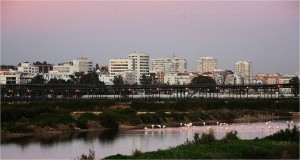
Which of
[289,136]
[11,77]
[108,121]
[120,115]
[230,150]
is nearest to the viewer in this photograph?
[230,150]

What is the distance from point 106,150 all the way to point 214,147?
9.80 metres

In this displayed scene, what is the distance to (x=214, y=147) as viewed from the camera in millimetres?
28750

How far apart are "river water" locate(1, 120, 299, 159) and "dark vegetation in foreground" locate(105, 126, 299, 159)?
5.89 meters

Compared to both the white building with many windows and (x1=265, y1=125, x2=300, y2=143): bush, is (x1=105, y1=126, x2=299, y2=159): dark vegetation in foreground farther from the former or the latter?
the white building with many windows

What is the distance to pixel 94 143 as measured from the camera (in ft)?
136

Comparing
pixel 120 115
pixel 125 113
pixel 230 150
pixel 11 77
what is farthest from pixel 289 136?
pixel 11 77

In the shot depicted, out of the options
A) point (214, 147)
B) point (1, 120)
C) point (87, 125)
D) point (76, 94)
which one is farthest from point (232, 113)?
point (76, 94)

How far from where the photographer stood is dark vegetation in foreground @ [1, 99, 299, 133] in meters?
52.4

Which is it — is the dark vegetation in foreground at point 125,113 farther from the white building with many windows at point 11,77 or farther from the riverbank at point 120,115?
the white building with many windows at point 11,77

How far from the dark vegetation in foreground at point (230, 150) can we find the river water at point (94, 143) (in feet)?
19.3

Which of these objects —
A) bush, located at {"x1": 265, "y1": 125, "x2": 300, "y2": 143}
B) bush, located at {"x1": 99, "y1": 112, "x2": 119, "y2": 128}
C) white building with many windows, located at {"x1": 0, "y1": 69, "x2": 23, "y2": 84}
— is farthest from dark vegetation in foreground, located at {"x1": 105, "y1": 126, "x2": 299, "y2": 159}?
white building with many windows, located at {"x1": 0, "y1": 69, "x2": 23, "y2": 84}

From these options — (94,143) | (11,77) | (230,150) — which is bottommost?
(94,143)

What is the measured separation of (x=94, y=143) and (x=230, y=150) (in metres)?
15.1

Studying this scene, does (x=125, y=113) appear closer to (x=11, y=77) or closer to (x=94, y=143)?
(x=94, y=143)
